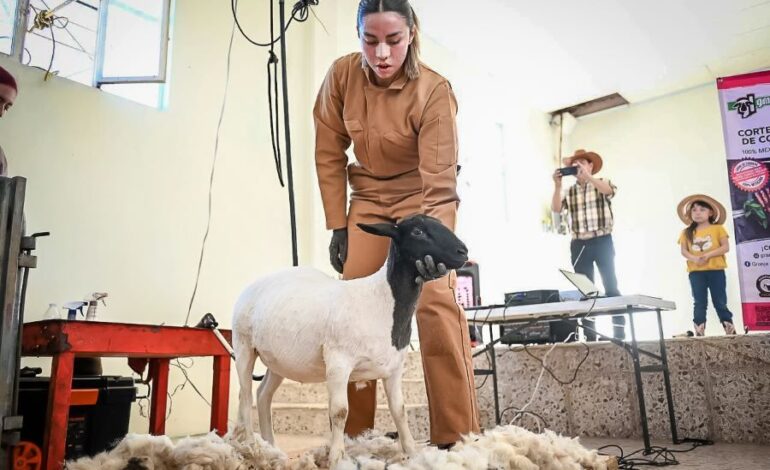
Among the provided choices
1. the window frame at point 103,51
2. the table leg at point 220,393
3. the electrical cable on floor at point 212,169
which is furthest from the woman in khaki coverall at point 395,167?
the electrical cable on floor at point 212,169

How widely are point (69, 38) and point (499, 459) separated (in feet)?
12.2

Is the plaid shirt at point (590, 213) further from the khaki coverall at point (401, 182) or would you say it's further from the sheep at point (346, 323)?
the sheep at point (346, 323)

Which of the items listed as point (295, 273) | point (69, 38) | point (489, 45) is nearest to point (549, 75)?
point (489, 45)

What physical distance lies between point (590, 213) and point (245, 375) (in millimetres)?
4176

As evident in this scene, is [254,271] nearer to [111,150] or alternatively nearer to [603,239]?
[111,150]

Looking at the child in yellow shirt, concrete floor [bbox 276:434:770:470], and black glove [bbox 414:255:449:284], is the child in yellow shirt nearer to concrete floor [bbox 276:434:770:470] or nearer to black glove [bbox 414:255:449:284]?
concrete floor [bbox 276:434:770:470]

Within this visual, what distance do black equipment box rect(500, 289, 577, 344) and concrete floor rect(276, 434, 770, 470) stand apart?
0.61m

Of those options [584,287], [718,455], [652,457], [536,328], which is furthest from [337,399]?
[536,328]

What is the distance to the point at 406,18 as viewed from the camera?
1.58 m

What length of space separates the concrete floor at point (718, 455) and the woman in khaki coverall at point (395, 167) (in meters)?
1.18

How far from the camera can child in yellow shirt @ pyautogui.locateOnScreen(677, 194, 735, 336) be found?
4.83 m

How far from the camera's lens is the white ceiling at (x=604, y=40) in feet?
20.6

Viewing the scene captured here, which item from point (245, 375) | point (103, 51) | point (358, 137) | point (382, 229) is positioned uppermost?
point (103, 51)

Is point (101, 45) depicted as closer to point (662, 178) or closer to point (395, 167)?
point (395, 167)
